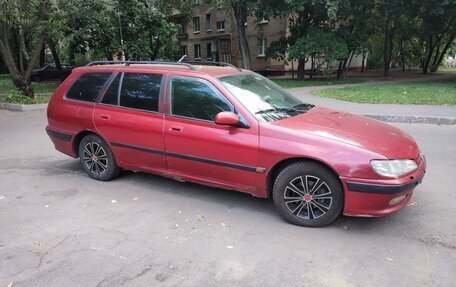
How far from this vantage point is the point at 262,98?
15.8 ft

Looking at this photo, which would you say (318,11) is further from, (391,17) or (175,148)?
(175,148)

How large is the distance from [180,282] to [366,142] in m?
2.20

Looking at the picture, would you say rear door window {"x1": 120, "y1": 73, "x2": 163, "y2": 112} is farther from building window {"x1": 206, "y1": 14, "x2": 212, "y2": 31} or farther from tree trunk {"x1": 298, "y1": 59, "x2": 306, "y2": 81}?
building window {"x1": 206, "y1": 14, "x2": 212, "y2": 31}

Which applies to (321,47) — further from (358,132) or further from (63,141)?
(358,132)

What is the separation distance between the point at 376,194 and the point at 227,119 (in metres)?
1.65

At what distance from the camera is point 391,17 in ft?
77.2

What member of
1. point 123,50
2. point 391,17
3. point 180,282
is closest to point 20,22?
point 123,50

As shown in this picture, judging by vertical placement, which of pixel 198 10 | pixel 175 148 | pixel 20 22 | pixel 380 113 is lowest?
pixel 380 113

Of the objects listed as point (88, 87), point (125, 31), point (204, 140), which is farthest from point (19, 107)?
point (125, 31)

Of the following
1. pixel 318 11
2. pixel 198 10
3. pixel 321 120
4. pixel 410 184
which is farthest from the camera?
pixel 198 10

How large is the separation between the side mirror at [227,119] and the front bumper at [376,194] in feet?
4.09

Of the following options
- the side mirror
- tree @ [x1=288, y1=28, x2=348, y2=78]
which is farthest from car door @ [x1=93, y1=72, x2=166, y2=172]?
tree @ [x1=288, y1=28, x2=348, y2=78]

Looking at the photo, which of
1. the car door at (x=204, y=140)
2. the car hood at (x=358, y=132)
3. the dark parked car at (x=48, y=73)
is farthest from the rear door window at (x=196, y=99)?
the dark parked car at (x=48, y=73)

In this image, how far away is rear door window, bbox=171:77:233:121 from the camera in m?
4.57
